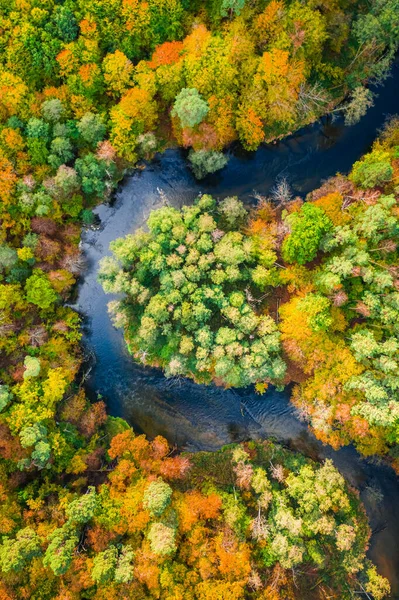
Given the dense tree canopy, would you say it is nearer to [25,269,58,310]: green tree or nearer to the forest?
the forest

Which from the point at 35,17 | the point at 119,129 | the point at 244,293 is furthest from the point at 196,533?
the point at 35,17

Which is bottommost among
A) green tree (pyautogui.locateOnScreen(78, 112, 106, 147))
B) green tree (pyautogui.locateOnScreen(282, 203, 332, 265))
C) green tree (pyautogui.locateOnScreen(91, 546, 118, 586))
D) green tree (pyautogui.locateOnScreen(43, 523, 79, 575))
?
green tree (pyautogui.locateOnScreen(91, 546, 118, 586))

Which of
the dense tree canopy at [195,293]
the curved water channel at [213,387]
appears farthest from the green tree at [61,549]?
the dense tree canopy at [195,293]

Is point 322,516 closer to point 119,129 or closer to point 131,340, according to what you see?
point 131,340

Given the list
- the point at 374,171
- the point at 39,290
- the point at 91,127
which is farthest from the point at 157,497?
the point at 374,171

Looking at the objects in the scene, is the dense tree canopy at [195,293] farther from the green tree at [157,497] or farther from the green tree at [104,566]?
the green tree at [104,566]

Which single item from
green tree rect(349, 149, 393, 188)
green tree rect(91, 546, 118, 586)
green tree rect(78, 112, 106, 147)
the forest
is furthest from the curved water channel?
green tree rect(91, 546, 118, 586)
